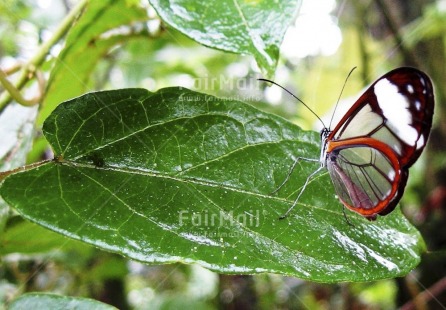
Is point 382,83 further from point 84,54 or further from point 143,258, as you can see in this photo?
point 84,54

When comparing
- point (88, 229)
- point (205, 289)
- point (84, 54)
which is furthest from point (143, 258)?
point (205, 289)

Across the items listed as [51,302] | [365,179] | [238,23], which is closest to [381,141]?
[365,179]

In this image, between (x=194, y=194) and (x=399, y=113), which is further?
(x=399, y=113)

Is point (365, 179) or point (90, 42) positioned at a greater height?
point (90, 42)

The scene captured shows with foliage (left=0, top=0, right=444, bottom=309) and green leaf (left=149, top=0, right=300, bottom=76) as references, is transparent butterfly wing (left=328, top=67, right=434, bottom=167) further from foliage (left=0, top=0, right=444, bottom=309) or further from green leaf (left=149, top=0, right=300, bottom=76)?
green leaf (left=149, top=0, right=300, bottom=76)

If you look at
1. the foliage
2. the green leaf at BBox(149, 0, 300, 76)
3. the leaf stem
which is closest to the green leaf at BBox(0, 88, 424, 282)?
the foliage

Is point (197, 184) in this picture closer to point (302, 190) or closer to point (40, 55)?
point (302, 190)

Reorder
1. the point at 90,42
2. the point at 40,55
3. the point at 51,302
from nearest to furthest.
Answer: the point at 51,302 < the point at 40,55 < the point at 90,42

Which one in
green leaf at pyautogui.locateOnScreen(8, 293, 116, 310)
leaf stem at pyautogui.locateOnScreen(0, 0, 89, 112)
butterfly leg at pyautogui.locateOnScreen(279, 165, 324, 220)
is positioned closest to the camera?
green leaf at pyautogui.locateOnScreen(8, 293, 116, 310)
